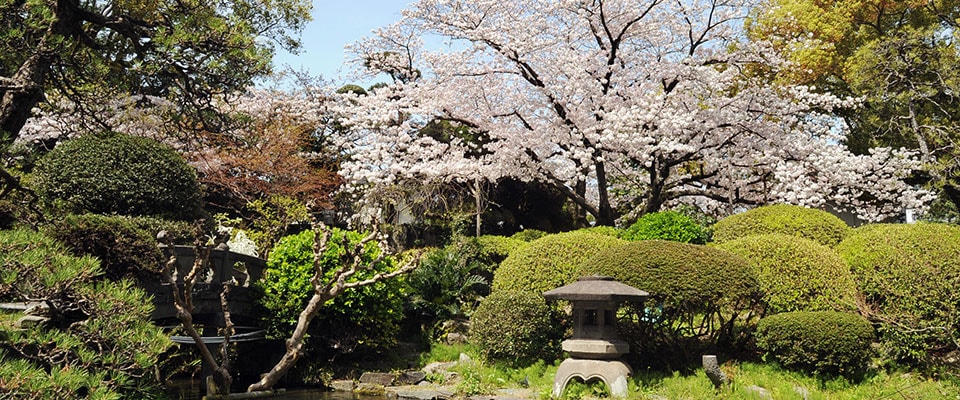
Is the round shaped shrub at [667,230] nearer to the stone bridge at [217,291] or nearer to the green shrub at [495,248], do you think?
the green shrub at [495,248]

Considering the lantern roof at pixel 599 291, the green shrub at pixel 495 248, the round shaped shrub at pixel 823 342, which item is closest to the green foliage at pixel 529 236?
the green shrub at pixel 495 248

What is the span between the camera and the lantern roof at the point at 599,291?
834 cm

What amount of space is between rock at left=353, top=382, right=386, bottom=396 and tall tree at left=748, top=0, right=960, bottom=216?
11.5m

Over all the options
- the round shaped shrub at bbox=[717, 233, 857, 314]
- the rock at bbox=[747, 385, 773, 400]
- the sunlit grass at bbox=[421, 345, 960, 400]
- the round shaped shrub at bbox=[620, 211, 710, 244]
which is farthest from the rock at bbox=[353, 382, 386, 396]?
the round shaped shrub at bbox=[717, 233, 857, 314]

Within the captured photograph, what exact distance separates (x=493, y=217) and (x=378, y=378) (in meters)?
7.36

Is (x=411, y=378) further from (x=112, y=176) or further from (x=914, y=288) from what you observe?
(x=914, y=288)

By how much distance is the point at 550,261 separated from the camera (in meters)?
10.6

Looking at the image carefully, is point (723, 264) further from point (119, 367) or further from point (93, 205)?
point (93, 205)

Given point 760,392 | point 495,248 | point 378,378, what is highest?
point 495,248

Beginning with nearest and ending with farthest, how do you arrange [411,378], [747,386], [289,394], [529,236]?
1. [747,386]
2. [289,394]
3. [411,378]
4. [529,236]

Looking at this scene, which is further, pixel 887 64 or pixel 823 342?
pixel 887 64

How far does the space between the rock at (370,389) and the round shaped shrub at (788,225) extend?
19.4 ft

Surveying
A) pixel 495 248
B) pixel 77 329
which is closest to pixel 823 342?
pixel 495 248

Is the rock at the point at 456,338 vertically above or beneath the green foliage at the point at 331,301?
beneath
